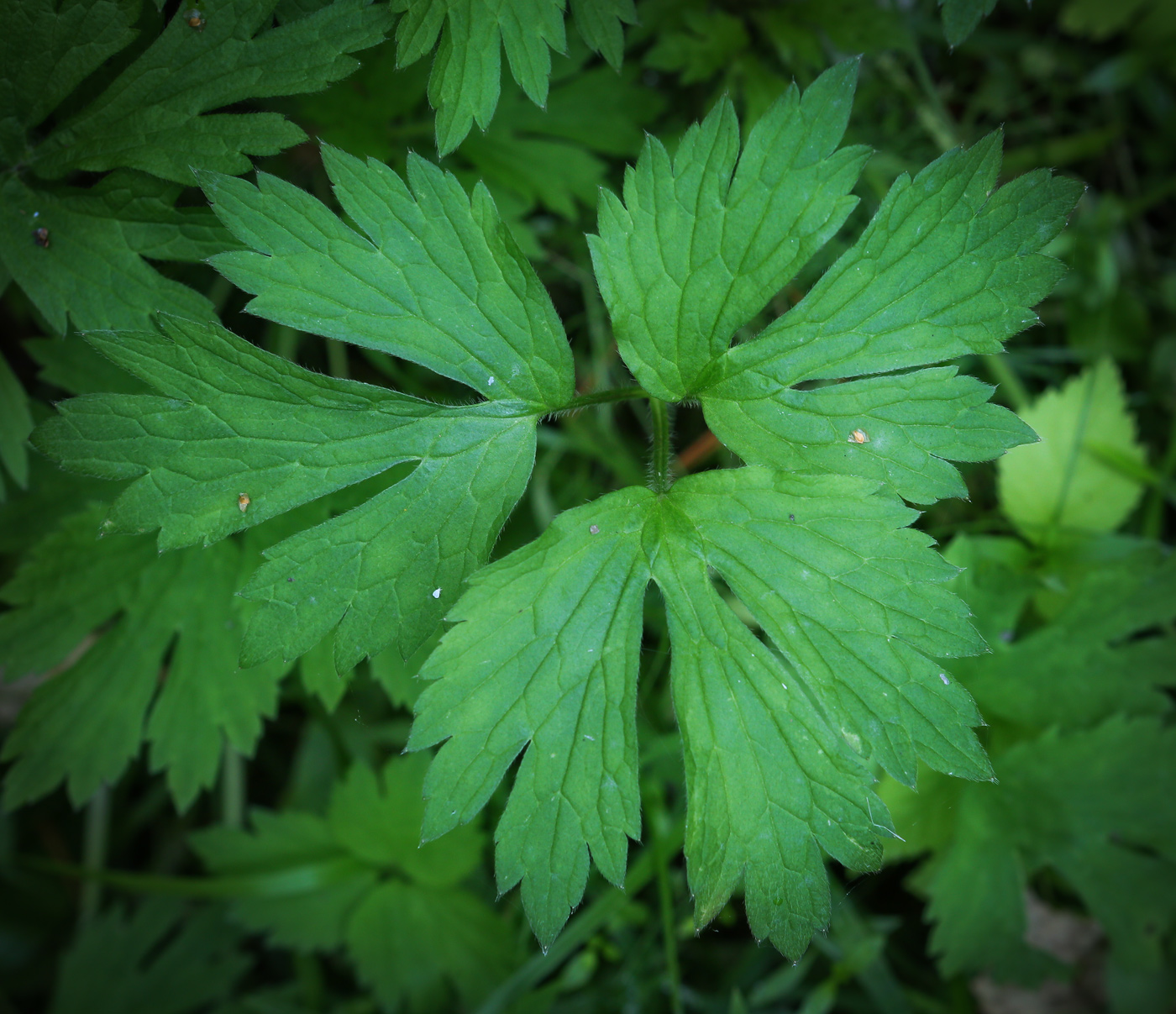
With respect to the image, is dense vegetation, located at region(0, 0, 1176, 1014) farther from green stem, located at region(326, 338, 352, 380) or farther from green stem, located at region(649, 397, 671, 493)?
green stem, located at region(326, 338, 352, 380)

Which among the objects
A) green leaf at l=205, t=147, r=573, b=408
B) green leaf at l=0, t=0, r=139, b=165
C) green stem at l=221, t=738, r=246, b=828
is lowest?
green stem at l=221, t=738, r=246, b=828

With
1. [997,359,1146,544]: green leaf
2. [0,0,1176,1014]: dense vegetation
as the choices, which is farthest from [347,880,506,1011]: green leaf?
[997,359,1146,544]: green leaf

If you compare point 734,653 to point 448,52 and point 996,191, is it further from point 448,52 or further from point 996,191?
point 448,52

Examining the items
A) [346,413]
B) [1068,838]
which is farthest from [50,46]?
[1068,838]

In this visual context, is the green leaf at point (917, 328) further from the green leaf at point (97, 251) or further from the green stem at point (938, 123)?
the green stem at point (938, 123)

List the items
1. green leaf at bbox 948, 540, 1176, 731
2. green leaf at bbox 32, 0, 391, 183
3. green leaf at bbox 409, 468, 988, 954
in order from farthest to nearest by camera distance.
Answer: green leaf at bbox 948, 540, 1176, 731 < green leaf at bbox 32, 0, 391, 183 < green leaf at bbox 409, 468, 988, 954
